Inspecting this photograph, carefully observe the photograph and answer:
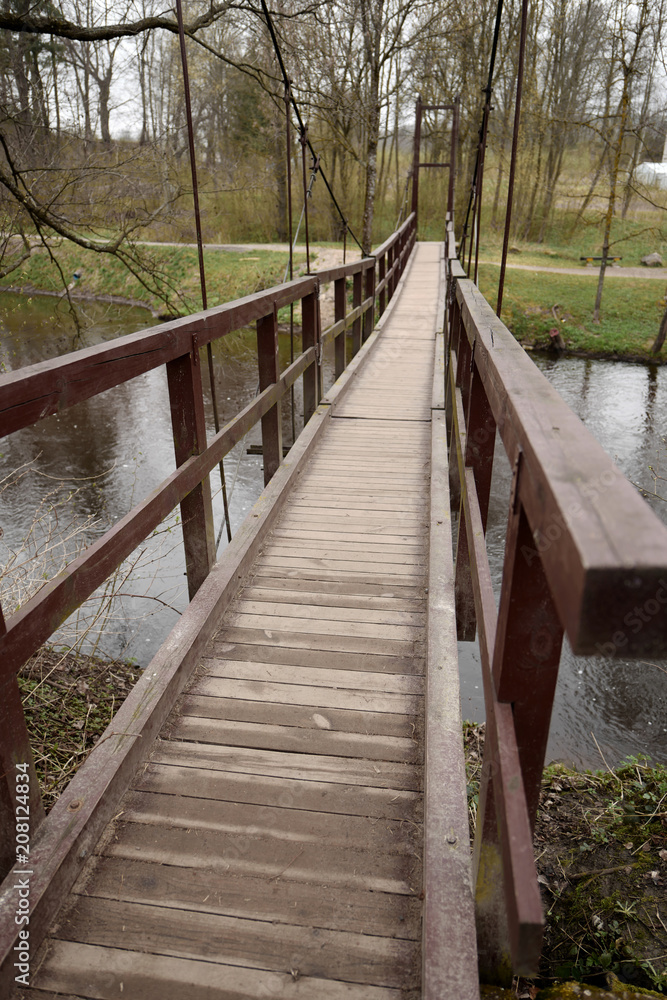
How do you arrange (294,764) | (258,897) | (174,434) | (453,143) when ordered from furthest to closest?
(453,143) < (174,434) < (294,764) < (258,897)

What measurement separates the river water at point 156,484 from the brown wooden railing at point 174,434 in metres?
0.75

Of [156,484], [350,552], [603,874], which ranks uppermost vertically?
[350,552]

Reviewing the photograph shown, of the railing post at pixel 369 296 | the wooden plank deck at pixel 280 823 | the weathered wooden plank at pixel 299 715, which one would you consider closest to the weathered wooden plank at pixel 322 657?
the wooden plank deck at pixel 280 823

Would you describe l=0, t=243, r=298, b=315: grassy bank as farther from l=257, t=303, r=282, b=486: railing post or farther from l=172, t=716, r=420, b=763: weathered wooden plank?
l=172, t=716, r=420, b=763: weathered wooden plank

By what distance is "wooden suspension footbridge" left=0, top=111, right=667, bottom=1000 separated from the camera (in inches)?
32.0

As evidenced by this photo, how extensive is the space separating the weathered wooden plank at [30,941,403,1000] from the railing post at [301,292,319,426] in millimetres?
3285

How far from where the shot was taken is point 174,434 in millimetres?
2104

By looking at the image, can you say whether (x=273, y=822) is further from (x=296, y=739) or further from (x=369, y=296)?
(x=369, y=296)

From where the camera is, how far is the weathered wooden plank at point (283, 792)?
4.89 feet

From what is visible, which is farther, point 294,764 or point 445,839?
point 294,764

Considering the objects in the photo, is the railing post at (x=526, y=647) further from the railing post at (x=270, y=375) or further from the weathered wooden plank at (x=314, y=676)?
the railing post at (x=270, y=375)

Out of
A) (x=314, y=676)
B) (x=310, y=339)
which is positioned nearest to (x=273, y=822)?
(x=314, y=676)

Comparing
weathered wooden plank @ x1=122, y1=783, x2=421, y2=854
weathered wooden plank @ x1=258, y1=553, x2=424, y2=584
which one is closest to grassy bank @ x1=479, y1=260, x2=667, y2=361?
weathered wooden plank @ x1=258, y1=553, x2=424, y2=584

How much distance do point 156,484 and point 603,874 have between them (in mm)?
5644
